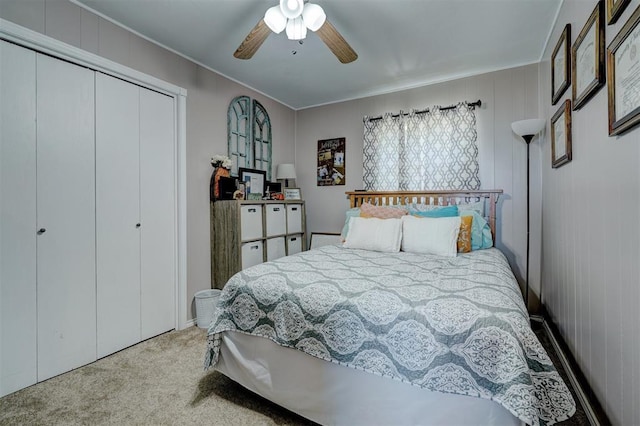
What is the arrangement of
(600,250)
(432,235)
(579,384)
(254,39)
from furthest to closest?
(432,235), (254,39), (579,384), (600,250)

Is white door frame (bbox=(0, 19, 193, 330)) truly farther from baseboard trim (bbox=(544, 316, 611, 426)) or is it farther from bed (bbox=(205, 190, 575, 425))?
baseboard trim (bbox=(544, 316, 611, 426))

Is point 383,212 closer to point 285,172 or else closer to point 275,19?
point 285,172

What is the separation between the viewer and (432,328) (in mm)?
1185

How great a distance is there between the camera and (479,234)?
2627 millimetres

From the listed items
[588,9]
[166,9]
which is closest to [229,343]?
[166,9]

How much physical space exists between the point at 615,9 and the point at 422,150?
214 centimetres

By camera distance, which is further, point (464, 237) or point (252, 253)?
point (252, 253)

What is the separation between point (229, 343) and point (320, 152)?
292cm

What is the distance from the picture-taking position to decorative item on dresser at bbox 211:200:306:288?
9.57 ft

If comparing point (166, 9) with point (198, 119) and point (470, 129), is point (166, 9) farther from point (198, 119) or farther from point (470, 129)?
point (470, 129)

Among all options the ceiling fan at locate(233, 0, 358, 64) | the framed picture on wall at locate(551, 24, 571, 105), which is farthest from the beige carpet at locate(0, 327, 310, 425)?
the framed picture on wall at locate(551, 24, 571, 105)

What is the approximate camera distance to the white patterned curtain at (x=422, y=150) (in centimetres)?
308

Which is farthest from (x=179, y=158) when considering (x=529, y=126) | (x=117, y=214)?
(x=529, y=126)

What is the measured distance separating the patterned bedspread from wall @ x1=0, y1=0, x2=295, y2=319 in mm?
1340
